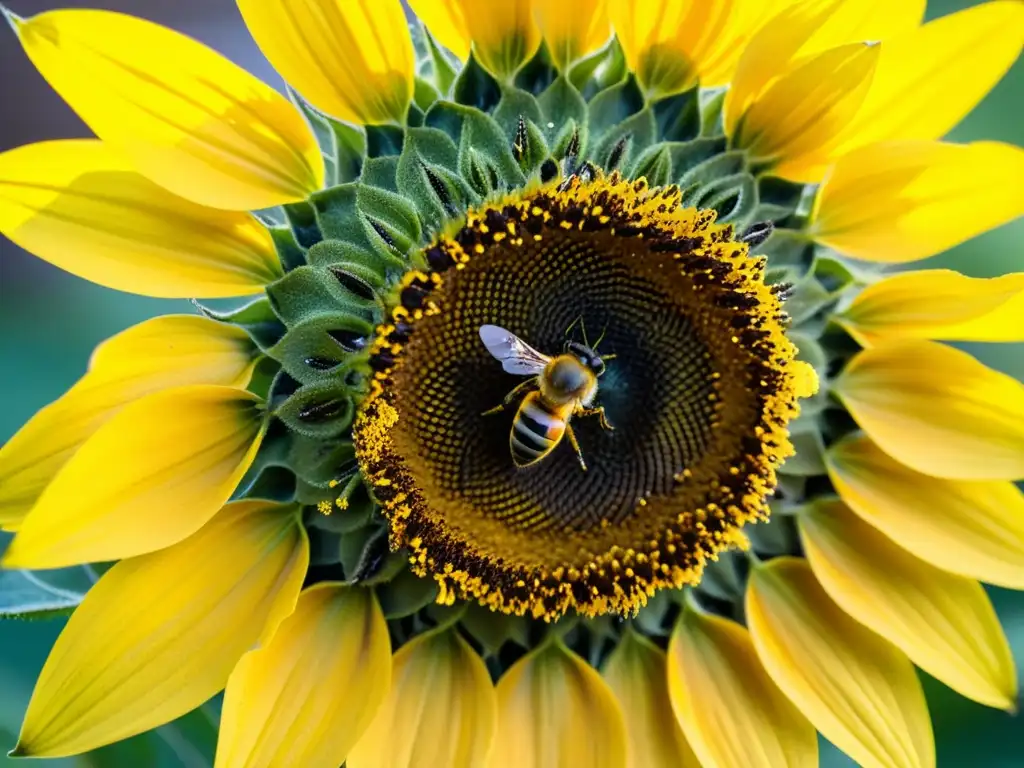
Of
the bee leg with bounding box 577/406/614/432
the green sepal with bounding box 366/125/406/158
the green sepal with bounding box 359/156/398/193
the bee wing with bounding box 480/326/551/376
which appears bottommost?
the bee leg with bounding box 577/406/614/432

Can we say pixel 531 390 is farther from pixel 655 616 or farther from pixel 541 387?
pixel 655 616

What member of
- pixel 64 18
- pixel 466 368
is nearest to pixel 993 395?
pixel 466 368

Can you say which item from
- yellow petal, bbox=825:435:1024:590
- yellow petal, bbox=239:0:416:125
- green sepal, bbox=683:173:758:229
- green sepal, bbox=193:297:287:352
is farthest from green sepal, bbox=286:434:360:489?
yellow petal, bbox=825:435:1024:590

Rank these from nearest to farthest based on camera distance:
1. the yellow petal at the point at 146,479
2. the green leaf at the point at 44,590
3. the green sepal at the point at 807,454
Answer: the yellow petal at the point at 146,479 → the green leaf at the point at 44,590 → the green sepal at the point at 807,454

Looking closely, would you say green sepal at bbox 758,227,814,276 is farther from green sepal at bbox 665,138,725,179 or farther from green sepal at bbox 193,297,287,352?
green sepal at bbox 193,297,287,352

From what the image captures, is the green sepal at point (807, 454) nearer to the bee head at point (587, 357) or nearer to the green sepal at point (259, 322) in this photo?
the bee head at point (587, 357)

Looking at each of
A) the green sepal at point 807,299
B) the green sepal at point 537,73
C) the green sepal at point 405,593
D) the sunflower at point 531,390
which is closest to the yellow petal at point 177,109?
the sunflower at point 531,390
